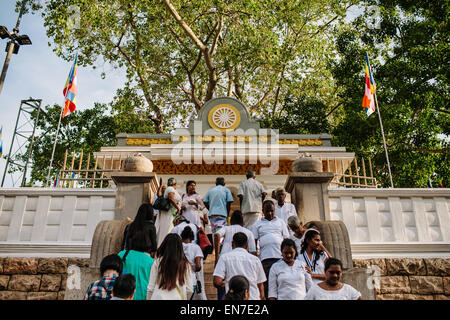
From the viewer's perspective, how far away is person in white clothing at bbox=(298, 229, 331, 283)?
4.76m

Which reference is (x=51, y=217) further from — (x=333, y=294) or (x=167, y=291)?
(x=333, y=294)

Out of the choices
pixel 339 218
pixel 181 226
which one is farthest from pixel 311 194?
pixel 181 226

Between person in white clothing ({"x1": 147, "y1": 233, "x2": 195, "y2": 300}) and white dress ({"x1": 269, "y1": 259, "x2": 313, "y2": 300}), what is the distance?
3.07 feet

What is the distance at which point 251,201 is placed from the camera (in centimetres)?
704

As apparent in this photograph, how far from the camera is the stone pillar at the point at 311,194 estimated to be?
7.30 meters

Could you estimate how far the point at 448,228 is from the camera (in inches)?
295

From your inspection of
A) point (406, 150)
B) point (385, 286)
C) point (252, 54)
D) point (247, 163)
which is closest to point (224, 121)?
point (247, 163)

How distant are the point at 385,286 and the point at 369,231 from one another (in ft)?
3.35

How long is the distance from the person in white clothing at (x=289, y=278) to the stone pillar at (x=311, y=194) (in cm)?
286

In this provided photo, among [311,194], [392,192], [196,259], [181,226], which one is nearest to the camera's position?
[196,259]

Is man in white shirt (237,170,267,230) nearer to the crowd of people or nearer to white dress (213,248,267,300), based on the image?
the crowd of people

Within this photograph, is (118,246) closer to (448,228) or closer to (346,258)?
(346,258)

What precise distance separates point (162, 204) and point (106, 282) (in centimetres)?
279

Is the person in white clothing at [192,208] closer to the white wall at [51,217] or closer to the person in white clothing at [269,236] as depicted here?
the person in white clothing at [269,236]
